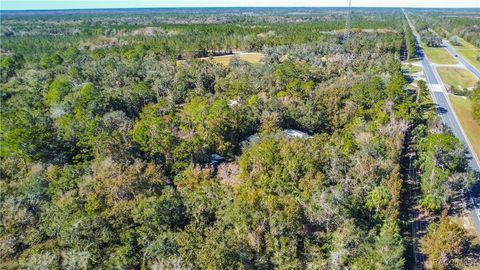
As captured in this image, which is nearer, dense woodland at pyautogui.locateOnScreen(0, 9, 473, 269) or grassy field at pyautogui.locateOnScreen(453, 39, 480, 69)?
dense woodland at pyautogui.locateOnScreen(0, 9, 473, 269)

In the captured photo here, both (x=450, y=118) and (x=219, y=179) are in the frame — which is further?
(x=450, y=118)

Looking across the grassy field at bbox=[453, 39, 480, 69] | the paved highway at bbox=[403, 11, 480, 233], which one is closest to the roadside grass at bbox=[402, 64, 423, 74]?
the paved highway at bbox=[403, 11, 480, 233]

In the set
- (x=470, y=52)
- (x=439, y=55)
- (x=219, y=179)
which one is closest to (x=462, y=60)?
(x=439, y=55)

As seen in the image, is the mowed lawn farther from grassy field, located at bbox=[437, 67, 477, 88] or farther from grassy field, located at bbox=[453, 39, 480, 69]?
grassy field, located at bbox=[453, 39, 480, 69]

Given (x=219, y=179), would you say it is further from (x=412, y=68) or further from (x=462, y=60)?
(x=462, y=60)

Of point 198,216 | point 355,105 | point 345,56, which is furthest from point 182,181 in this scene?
point 345,56

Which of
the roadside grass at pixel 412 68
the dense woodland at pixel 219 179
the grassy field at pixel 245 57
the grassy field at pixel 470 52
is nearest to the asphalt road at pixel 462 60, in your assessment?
the grassy field at pixel 470 52
